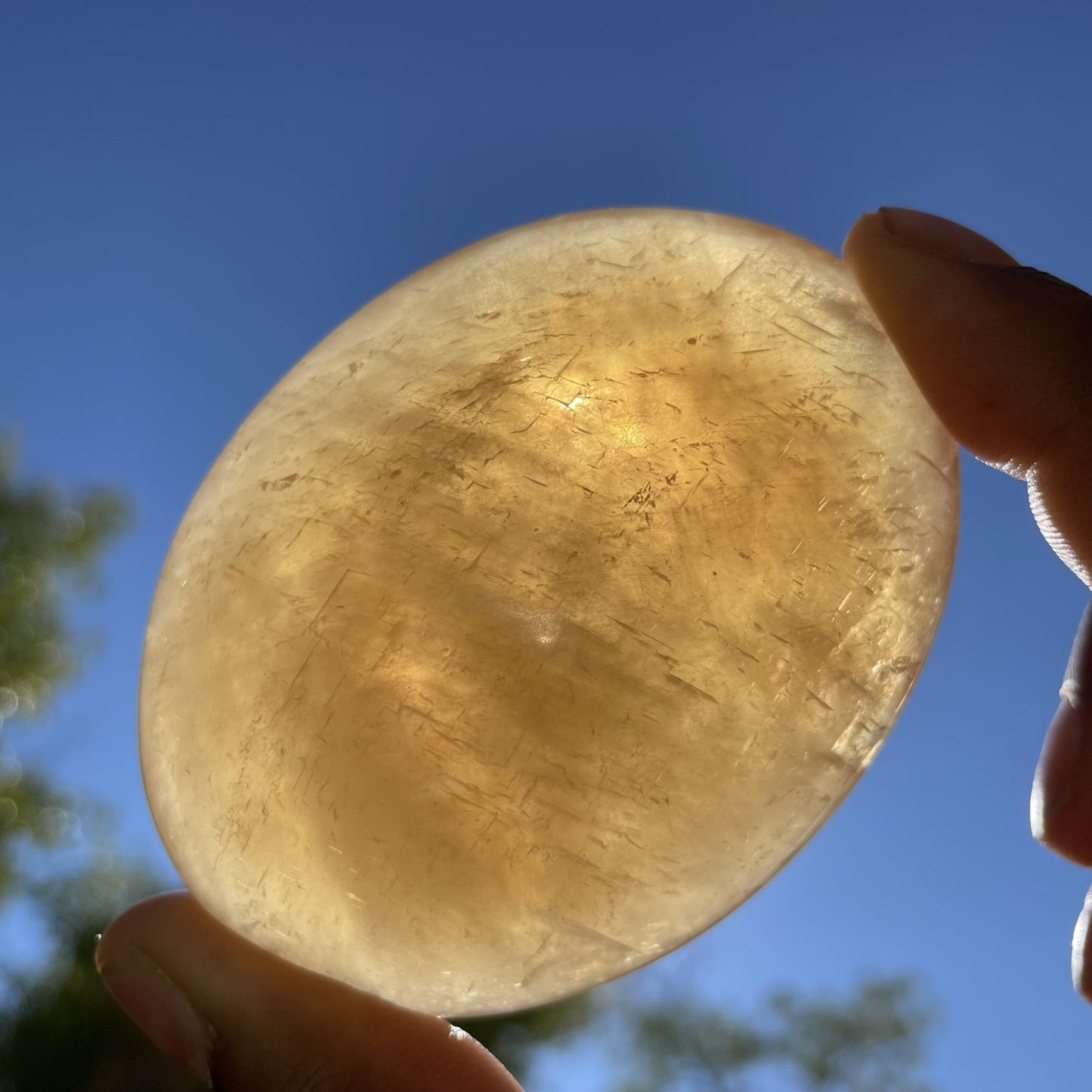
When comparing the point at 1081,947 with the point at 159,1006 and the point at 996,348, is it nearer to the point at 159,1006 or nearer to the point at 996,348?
the point at 996,348

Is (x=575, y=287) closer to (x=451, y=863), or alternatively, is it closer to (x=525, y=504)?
(x=525, y=504)

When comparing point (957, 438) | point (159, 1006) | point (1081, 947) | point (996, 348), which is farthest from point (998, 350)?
point (159, 1006)

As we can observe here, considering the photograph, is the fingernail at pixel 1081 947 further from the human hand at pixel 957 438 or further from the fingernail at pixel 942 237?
the fingernail at pixel 942 237

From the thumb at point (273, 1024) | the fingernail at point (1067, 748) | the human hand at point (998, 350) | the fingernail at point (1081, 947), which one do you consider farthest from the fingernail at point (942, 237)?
the thumb at point (273, 1024)

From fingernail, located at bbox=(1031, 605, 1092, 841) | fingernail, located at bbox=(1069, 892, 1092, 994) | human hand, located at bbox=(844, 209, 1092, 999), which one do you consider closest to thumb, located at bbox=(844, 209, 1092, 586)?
human hand, located at bbox=(844, 209, 1092, 999)

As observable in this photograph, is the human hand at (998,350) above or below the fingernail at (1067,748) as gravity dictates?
above

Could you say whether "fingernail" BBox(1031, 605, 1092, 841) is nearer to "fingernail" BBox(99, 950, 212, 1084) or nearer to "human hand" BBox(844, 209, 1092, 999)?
"human hand" BBox(844, 209, 1092, 999)

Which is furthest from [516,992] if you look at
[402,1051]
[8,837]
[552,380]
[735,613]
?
[8,837]
